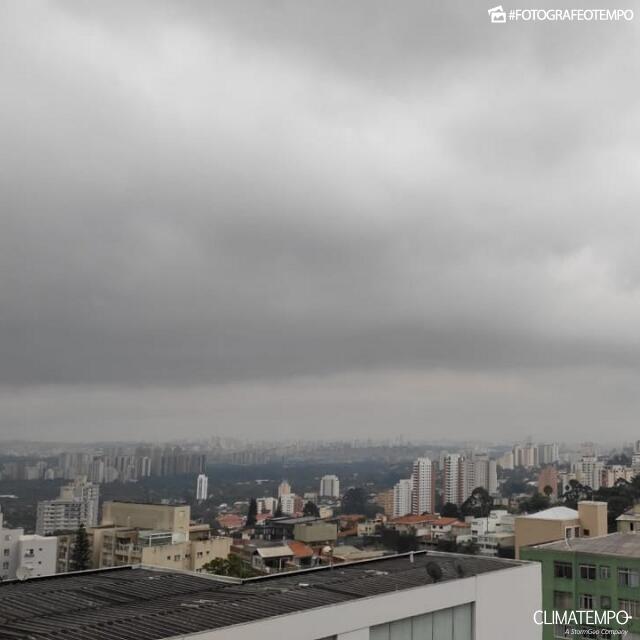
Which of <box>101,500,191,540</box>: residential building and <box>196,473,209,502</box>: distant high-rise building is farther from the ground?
<box>101,500,191,540</box>: residential building

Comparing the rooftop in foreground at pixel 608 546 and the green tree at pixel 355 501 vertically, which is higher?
the rooftop in foreground at pixel 608 546

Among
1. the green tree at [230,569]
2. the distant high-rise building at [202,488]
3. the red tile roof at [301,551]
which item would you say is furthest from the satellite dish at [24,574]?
the distant high-rise building at [202,488]

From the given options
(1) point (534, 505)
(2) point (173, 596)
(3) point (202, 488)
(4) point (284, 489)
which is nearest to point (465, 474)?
(4) point (284, 489)

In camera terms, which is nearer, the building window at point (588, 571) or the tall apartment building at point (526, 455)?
the building window at point (588, 571)

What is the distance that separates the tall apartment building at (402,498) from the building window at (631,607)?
55659 mm

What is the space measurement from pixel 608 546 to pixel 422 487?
198ft

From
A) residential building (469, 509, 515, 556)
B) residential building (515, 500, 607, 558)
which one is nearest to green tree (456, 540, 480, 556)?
residential building (469, 509, 515, 556)

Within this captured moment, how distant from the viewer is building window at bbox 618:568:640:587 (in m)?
15.5

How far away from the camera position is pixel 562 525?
2203 centimetres

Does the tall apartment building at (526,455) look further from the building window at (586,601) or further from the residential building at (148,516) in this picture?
the building window at (586,601)

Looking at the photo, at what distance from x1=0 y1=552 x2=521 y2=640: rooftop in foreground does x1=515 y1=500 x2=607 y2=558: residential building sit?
1419 centimetres

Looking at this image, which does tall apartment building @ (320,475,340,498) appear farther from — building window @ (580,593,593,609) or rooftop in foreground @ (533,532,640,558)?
building window @ (580,593,593,609)

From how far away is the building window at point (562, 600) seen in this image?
1620cm

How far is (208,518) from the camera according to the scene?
5725 cm
